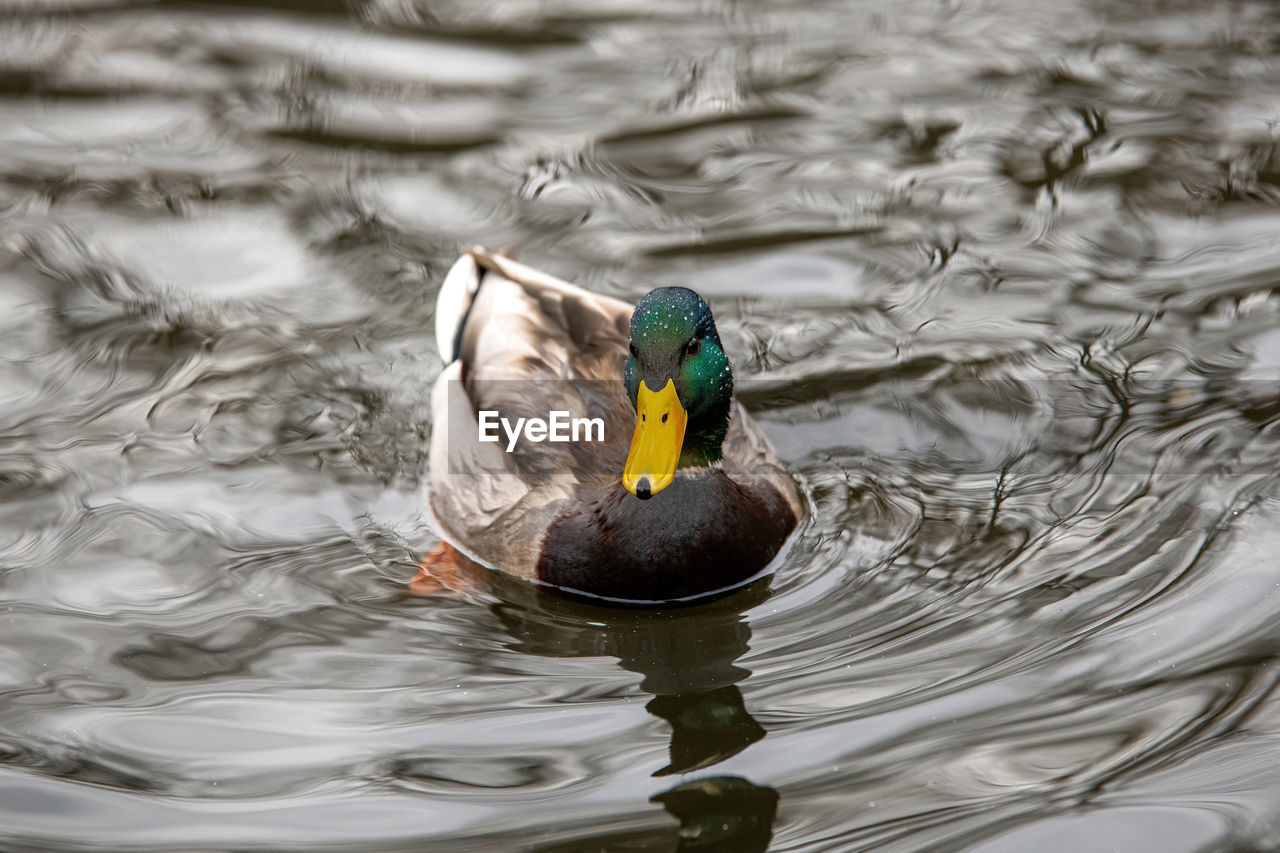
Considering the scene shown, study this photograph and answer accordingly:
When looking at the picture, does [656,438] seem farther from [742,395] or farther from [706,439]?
[742,395]

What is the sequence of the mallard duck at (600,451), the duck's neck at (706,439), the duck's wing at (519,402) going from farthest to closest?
the duck's wing at (519,402), the duck's neck at (706,439), the mallard duck at (600,451)

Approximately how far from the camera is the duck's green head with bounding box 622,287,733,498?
193 inches

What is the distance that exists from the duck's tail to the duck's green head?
5.20ft

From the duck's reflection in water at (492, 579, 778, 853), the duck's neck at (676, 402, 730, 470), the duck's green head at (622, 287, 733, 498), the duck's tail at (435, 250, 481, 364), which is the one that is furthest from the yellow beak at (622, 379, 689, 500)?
the duck's tail at (435, 250, 481, 364)

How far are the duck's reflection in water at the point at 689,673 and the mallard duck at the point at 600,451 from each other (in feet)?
0.36

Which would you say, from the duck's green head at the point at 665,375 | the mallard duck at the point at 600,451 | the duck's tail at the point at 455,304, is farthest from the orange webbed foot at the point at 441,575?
the duck's tail at the point at 455,304

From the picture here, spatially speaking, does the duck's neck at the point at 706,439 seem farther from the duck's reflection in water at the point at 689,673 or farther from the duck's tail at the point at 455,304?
the duck's tail at the point at 455,304

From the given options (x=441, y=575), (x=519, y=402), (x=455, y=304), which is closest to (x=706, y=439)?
(x=519, y=402)

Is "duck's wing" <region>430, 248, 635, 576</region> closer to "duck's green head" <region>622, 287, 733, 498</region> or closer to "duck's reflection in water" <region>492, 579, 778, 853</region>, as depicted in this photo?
"duck's reflection in water" <region>492, 579, 778, 853</region>

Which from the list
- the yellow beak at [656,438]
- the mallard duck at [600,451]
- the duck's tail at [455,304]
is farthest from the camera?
the duck's tail at [455,304]

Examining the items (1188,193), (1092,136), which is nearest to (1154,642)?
(1188,193)

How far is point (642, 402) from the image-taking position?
4.97 meters

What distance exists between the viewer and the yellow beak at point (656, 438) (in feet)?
16.0

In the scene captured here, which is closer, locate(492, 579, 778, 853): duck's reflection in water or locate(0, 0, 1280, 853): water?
locate(492, 579, 778, 853): duck's reflection in water
